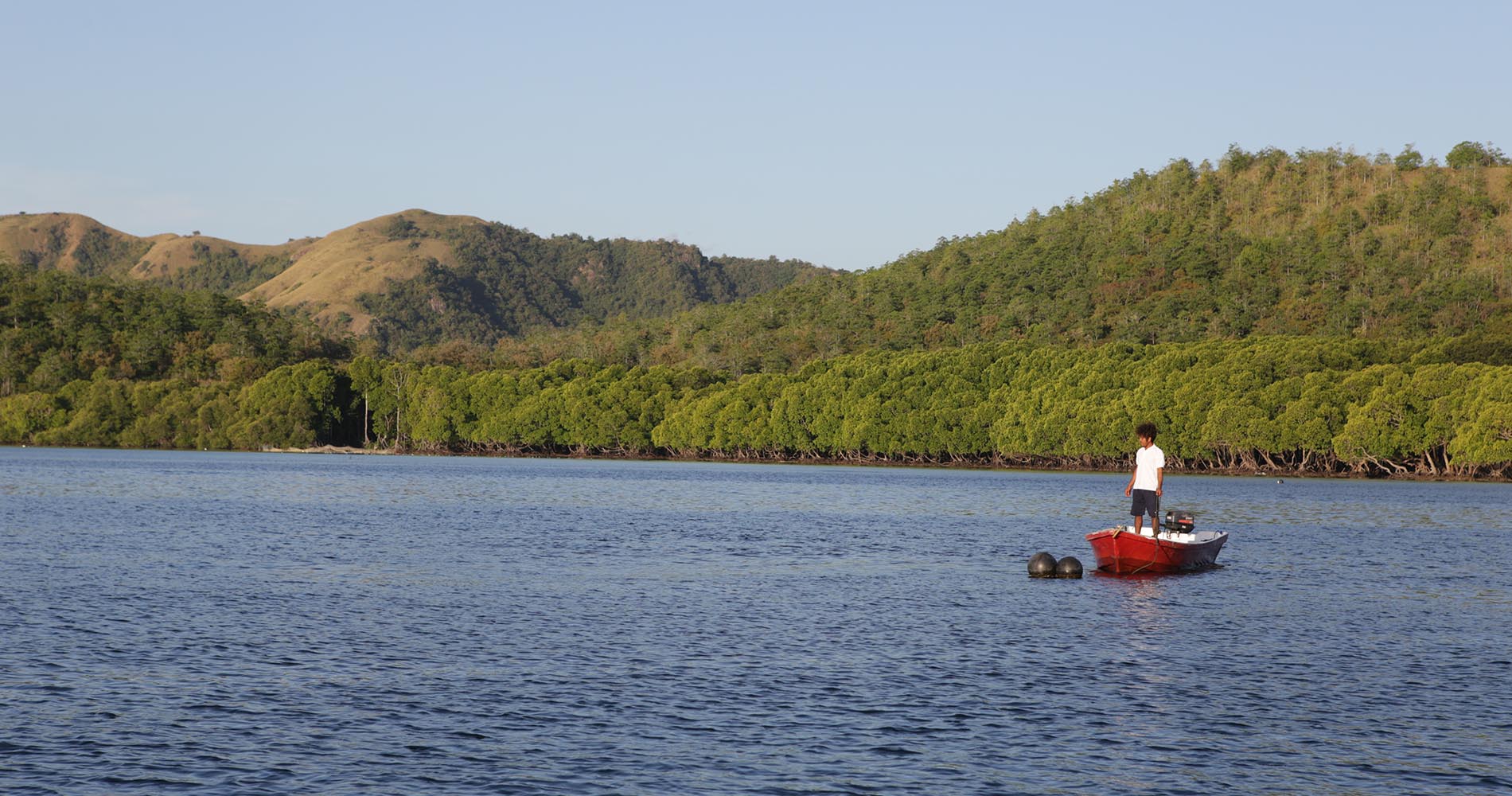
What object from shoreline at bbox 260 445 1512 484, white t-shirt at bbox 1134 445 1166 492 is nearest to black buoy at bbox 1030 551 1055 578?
white t-shirt at bbox 1134 445 1166 492

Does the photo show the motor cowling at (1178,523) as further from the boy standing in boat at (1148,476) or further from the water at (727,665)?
the boy standing in boat at (1148,476)

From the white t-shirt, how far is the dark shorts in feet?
0.54

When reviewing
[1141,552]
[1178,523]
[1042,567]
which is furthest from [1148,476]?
[1178,523]

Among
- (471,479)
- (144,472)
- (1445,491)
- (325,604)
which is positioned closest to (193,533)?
(325,604)

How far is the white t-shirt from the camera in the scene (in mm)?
40781

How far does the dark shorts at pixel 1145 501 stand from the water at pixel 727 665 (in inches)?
84.4

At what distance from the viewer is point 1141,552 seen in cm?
4350

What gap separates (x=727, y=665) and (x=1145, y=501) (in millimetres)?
19565

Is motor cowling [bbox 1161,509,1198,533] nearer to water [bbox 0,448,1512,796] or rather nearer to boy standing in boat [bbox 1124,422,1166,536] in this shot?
water [bbox 0,448,1512,796]

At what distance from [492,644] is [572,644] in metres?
1.61

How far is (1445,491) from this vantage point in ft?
353

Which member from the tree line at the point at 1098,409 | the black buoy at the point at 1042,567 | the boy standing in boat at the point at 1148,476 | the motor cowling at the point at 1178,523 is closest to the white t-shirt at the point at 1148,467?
the boy standing in boat at the point at 1148,476

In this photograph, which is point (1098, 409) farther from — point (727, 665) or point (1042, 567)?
point (727, 665)

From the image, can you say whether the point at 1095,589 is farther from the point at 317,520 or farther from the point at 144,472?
the point at 144,472
